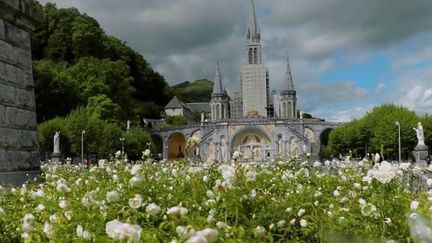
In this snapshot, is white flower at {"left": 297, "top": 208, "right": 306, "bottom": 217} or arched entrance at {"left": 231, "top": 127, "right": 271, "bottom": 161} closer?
white flower at {"left": 297, "top": 208, "right": 306, "bottom": 217}

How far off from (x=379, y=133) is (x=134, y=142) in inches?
983

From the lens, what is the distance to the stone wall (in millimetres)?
7516

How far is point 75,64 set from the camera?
61000 mm

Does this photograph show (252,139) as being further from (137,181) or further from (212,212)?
(212,212)

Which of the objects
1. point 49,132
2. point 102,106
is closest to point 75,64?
point 102,106

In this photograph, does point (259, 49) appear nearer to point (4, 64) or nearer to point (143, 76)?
point (143, 76)

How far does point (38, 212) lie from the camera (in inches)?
157

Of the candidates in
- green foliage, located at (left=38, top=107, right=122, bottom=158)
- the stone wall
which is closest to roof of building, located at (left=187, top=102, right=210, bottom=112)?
green foliage, located at (left=38, top=107, right=122, bottom=158)

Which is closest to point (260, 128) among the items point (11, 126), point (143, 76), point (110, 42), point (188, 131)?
point (188, 131)

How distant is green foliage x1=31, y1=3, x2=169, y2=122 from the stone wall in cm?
4403

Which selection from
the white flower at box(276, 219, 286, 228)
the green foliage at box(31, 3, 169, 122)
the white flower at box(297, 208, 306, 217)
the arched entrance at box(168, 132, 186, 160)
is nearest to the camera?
the white flower at box(276, 219, 286, 228)

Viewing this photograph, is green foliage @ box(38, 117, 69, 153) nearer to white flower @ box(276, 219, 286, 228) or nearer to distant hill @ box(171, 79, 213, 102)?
white flower @ box(276, 219, 286, 228)

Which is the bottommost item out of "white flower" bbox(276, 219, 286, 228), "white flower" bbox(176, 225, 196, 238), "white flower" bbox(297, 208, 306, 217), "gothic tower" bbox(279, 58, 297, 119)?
"white flower" bbox(276, 219, 286, 228)

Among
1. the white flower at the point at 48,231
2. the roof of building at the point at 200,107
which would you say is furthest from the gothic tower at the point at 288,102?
the white flower at the point at 48,231
